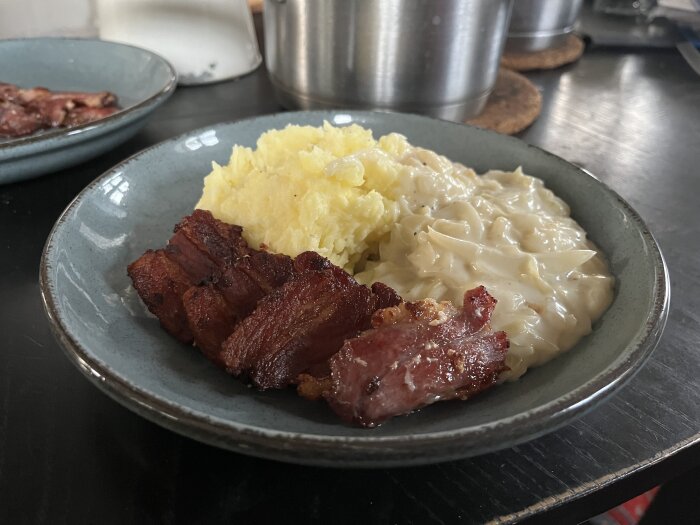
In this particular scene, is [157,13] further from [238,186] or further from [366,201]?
[366,201]

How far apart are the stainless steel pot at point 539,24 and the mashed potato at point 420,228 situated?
7.29 feet

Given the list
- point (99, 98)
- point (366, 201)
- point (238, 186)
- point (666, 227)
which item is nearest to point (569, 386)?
point (366, 201)

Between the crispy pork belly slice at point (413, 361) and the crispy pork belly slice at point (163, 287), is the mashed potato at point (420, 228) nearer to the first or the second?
the crispy pork belly slice at point (413, 361)

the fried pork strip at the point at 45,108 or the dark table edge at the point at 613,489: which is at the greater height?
the fried pork strip at the point at 45,108

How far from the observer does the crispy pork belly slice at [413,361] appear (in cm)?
118

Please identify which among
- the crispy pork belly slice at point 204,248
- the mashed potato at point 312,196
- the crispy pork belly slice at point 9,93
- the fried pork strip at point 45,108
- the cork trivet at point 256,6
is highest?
the mashed potato at point 312,196

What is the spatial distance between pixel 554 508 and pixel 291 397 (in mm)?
553

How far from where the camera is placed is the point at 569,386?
1.18 meters

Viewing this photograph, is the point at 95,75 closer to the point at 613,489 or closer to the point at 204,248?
the point at 204,248

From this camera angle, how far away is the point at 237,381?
1325 millimetres

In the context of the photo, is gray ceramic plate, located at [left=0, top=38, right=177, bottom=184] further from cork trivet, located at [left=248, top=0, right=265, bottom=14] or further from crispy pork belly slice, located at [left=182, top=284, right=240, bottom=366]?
cork trivet, located at [left=248, top=0, right=265, bottom=14]

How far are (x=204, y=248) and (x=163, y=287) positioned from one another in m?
0.14

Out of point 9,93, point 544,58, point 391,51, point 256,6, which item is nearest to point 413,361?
point 391,51

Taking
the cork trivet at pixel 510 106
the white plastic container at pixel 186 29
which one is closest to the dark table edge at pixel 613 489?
the cork trivet at pixel 510 106
